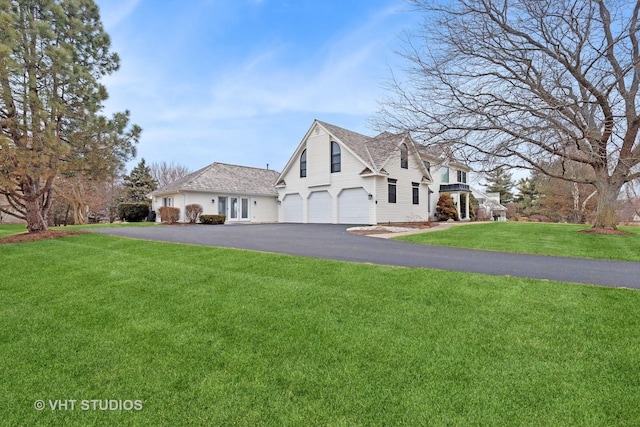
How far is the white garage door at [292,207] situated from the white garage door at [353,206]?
12.3 feet

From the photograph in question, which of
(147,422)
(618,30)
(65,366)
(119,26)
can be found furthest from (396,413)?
(119,26)

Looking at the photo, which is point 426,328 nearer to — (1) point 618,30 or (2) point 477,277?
(2) point 477,277

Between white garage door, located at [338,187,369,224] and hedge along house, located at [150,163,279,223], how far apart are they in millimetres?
8195

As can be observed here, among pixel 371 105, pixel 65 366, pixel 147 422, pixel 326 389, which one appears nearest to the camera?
→ pixel 147 422

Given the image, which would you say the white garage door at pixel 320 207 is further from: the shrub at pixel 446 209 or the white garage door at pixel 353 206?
the shrub at pixel 446 209

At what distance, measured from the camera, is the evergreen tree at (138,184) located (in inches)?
1403

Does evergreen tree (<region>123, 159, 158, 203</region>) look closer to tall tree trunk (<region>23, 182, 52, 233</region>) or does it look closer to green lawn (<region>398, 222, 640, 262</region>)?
tall tree trunk (<region>23, 182, 52, 233</region>)

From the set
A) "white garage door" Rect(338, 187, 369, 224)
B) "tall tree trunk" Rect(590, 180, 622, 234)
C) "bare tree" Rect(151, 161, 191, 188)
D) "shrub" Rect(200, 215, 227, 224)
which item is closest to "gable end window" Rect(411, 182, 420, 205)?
"white garage door" Rect(338, 187, 369, 224)

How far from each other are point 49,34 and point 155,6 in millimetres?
3804

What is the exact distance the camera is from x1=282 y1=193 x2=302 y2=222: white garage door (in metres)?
24.6

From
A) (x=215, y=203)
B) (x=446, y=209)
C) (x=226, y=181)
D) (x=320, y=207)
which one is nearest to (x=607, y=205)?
(x=446, y=209)

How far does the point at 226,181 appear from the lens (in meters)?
26.3

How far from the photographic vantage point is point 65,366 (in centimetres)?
324

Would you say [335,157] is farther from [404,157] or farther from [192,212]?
[192,212]
